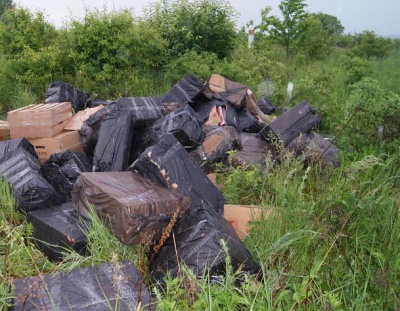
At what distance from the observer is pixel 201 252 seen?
2.48 meters

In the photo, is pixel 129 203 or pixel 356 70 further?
pixel 356 70

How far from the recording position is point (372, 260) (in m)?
2.66

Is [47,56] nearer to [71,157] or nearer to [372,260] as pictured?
[71,157]

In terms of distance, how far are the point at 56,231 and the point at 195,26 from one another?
457 cm

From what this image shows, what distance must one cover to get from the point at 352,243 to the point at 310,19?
8797 millimetres

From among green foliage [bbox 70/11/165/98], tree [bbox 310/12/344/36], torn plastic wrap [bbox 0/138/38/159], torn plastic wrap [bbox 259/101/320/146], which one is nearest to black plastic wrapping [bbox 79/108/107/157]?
torn plastic wrap [bbox 0/138/38/159]

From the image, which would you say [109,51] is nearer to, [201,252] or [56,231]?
[56,231]

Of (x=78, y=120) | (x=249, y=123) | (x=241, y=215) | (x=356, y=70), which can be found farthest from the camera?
(x=356, y=70)

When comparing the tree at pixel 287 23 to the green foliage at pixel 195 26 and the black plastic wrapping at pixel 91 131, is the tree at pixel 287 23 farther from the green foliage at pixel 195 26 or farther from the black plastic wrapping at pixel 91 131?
the black plastic wrapping at pixel 91 131

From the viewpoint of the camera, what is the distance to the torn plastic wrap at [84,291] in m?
2.01

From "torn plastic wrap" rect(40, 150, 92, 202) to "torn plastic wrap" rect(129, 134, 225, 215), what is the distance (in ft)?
2.36

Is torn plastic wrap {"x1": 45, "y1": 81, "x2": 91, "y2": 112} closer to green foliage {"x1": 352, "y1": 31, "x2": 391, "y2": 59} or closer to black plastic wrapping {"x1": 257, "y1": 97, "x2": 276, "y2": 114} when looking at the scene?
black plastic wrapping {"x1": 257, "y1": 97, "x2": 276, "y2": 114}

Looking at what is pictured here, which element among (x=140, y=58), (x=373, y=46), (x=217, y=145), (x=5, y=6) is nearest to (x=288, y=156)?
(x=217, y=145)

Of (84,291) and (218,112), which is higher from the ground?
(218,112)
